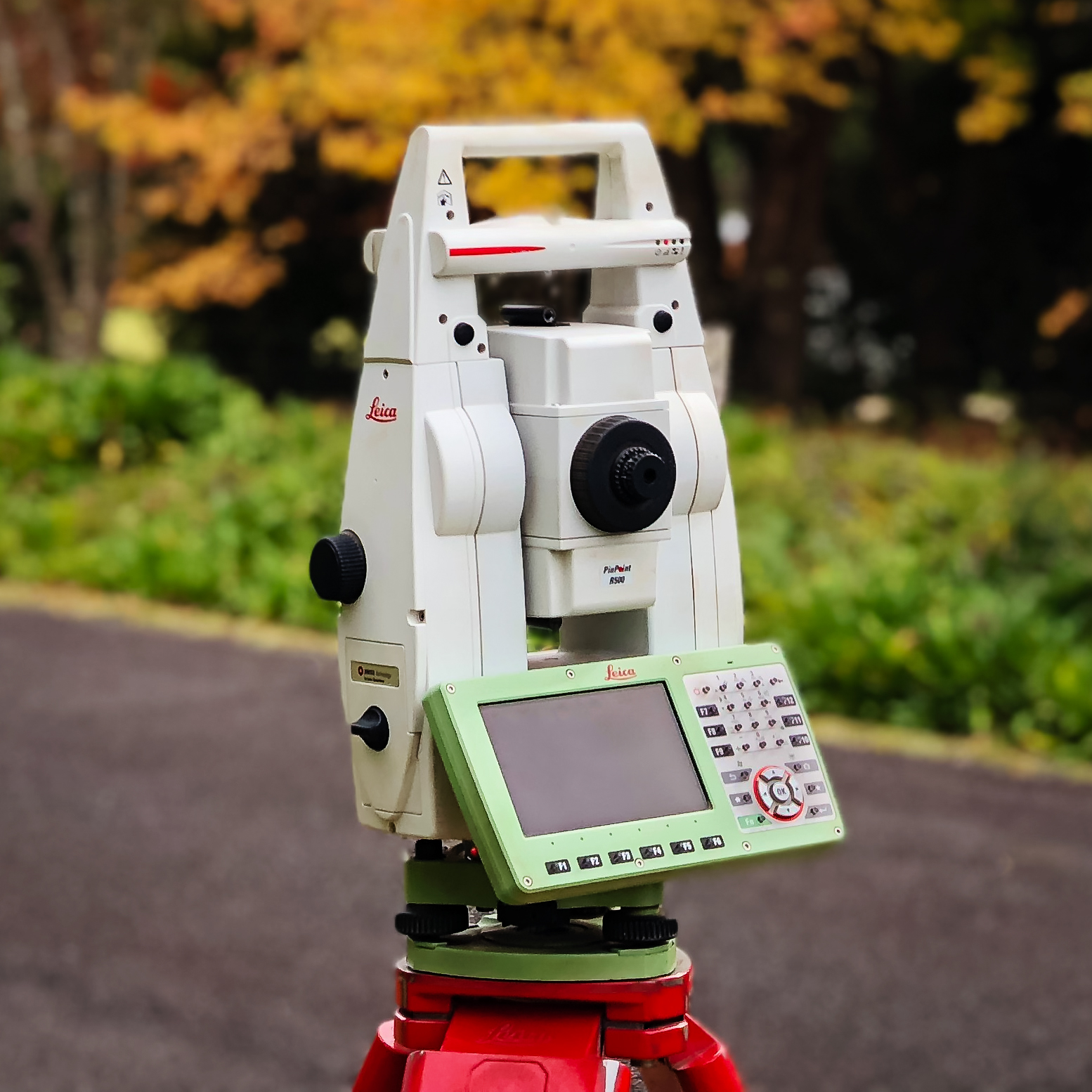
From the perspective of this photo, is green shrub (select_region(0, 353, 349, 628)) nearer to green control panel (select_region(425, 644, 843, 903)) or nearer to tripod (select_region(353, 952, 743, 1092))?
tripod (select_region(353, 952, 743, 1092))

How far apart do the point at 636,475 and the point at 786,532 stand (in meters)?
7.72

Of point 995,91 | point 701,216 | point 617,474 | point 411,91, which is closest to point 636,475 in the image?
point 617,474

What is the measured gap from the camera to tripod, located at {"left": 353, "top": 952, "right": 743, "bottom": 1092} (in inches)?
82.1

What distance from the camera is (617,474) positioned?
6.72 feet

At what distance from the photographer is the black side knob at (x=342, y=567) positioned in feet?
6.87

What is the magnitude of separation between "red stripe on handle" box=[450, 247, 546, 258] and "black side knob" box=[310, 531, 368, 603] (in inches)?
14.2

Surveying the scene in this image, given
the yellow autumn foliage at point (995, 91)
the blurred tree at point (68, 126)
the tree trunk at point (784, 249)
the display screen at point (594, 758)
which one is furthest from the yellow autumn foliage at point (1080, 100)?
the display screen at point (594, 758)

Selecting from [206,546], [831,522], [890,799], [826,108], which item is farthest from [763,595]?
[826,108]

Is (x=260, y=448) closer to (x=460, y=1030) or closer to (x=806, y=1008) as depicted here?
(x=806, y=1008)

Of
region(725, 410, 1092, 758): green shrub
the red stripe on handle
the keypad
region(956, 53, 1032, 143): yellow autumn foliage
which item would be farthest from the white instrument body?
region(956, 53, 1032, 143): yellow autumn foliage

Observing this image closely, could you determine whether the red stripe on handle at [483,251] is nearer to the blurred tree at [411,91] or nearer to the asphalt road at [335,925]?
the asphalt road at [335,925]

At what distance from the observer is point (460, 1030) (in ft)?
7.13

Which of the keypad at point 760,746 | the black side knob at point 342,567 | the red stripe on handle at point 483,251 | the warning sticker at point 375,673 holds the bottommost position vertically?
the keypad at point 760,746

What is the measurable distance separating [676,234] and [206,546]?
8431mm
